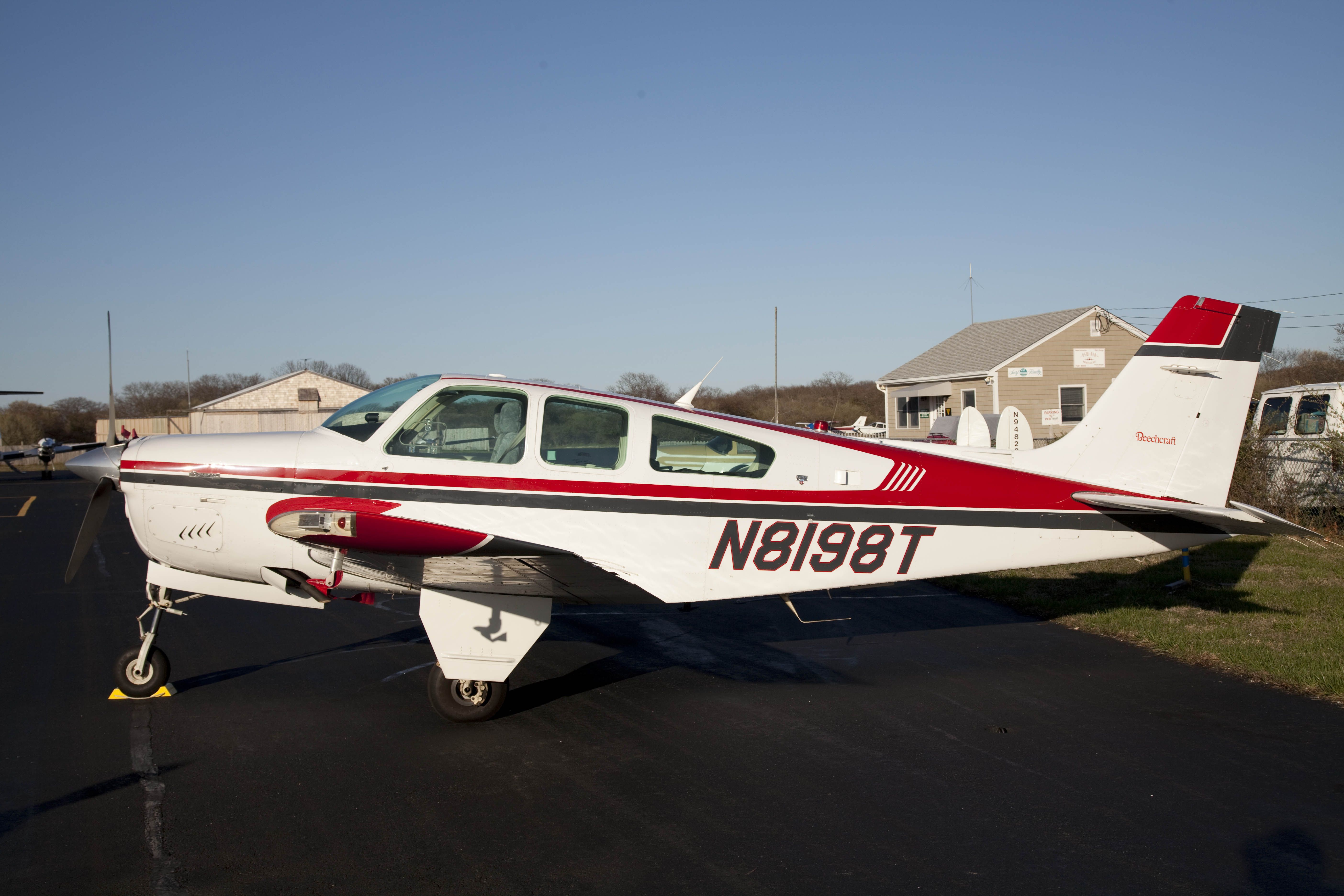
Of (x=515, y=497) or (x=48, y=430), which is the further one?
(x=48, y=430)

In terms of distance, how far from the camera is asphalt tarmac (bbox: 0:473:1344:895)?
12.3ft

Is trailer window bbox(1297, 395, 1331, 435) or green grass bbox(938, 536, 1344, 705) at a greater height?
trailer window bbox(1297, 395, 1331, 435)

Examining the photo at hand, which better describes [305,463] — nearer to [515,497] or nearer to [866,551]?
[515,497]

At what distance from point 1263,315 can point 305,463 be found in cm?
724

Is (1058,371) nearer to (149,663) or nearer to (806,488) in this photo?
Result: (806,488)

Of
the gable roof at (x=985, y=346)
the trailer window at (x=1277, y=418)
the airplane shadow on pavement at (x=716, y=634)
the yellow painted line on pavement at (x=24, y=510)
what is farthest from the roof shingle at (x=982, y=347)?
the yellow painted line on pavement at (x=24, y=510)

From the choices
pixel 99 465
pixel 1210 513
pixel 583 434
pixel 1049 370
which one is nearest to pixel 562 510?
pixel 583 434

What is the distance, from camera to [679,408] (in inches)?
240

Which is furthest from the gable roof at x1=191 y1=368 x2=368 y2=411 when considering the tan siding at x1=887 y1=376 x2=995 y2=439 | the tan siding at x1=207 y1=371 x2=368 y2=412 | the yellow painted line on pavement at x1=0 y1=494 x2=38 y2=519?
the tan siding at x1=887 y1=376 x2=995 y2=439

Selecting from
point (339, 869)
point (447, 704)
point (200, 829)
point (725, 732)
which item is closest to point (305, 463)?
point (447, 704)

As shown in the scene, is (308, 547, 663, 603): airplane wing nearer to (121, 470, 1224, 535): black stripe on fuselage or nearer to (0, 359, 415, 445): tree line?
(121, 470, 1224, 535): black stripe on fuselage

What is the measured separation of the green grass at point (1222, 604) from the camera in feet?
22.7

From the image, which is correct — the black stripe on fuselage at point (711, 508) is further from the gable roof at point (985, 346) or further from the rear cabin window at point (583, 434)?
the gable roof at point (985, 346)

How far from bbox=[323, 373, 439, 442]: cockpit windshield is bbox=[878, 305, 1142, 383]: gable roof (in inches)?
967
